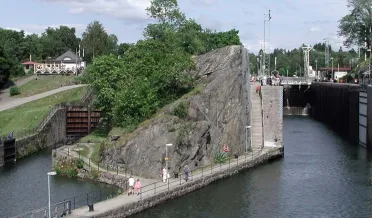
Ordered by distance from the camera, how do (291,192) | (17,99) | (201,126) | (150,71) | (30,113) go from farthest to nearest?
(17,99)
(30,113)
(150,71)
(201,126)
(291,192)

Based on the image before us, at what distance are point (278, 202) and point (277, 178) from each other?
995cm

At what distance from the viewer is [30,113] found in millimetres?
87875

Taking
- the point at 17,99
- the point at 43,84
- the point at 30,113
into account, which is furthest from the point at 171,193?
the point at 43,84

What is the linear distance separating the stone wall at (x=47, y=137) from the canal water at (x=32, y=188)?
7933mm

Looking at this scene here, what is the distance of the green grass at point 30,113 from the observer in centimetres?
8244

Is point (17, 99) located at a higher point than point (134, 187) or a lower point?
higher

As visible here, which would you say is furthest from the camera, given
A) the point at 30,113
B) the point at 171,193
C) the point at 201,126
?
the point at 30,113

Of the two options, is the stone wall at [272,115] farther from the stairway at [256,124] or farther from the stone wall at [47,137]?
the stone wall at [47,137]

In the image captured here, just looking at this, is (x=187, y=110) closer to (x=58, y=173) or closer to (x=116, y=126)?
(x=116, y=126)

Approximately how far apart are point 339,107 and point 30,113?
178 feet

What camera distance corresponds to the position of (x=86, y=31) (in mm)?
171375

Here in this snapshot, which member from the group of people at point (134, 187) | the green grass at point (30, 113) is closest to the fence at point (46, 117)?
the green grass at point (30, 113)

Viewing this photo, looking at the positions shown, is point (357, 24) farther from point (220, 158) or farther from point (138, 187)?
point (138, 187)

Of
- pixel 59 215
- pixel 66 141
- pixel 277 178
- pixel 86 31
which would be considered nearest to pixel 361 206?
pixel 277 178
